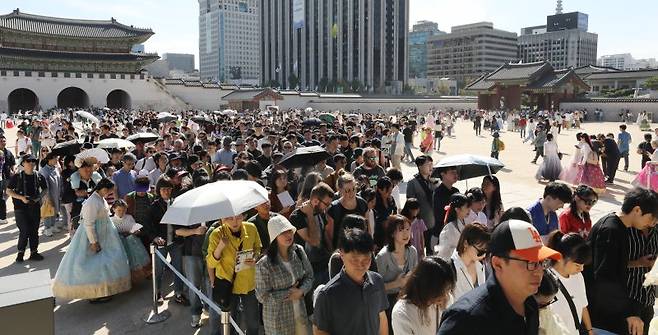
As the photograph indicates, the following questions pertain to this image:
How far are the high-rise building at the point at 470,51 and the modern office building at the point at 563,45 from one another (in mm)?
7239

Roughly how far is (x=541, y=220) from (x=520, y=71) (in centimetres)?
5157

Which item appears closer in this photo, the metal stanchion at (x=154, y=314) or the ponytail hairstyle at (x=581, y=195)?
the ponytail hairstyle at (x=581, y=195)

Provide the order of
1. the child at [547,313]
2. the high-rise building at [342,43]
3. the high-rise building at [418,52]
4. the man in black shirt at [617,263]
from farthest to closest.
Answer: the high-rise building at [418,52], the high-rise building at [342,43], the man in black shirt at [617,263], the child at [547,313]

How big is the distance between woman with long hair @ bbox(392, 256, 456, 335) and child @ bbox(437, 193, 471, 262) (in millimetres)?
1574

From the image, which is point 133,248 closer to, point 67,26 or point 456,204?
point 456,204

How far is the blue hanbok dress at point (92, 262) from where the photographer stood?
5.67 metres

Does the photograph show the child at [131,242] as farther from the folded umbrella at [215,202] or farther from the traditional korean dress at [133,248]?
the folded umbrella at [215,202]

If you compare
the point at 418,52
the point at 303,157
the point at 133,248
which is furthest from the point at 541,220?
the point at 418,52

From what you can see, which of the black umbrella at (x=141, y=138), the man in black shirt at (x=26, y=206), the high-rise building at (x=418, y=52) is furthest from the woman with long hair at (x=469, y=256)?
the high-rise building at (x=418, y=52)

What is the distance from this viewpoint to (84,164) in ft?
26.0

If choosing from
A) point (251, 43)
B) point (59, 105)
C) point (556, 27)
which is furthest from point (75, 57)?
point (556, 27)

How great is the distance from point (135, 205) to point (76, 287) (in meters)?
1.16

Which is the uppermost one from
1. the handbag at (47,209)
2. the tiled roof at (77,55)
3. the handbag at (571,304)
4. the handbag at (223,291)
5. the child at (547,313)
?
the tiled roof at (77,55)

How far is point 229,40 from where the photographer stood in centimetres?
13838
